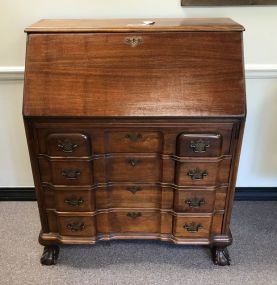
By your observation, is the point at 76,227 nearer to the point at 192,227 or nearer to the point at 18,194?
the point at 192,227

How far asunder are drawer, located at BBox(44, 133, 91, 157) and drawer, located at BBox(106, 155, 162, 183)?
0.12 meters

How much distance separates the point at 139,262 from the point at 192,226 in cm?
36

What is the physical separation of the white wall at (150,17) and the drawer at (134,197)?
2.42ft

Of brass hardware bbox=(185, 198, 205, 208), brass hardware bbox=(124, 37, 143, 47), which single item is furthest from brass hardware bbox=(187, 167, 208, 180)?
brass hardware bbox=(124, 37, 143, 47)

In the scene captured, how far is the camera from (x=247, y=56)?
66.9 inches

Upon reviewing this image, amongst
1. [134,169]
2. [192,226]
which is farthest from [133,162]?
[192,226]

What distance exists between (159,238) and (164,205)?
0.21 meters

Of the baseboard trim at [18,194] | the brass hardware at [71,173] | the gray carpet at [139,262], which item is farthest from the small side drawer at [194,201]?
the baseboard trim at [18,194]

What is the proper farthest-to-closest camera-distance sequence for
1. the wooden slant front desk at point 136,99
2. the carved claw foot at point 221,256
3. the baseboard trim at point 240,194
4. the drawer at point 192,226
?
the baseboard trim at point 240,194 < the carved claw foot at point 221,256 < the drawer at point 192,226 < the wooden slant front desk at point 136,99

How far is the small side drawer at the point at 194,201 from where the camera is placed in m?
1.45

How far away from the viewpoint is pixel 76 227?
→ 5.10 feet

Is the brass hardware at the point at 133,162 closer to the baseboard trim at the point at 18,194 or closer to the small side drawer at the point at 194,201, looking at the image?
the small side drawer at the point at 194,201

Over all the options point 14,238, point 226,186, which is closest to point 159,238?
point 226,186

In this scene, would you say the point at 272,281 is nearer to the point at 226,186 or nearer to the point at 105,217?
the point at 226,186
